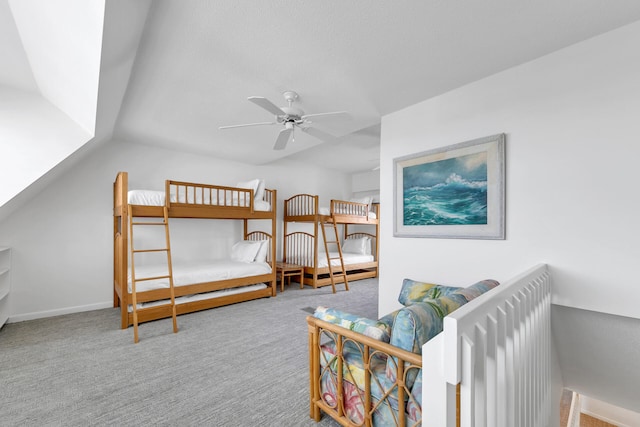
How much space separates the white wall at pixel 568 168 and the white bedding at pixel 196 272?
283 cm

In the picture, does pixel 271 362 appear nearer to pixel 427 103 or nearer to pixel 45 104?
pixel 427 103

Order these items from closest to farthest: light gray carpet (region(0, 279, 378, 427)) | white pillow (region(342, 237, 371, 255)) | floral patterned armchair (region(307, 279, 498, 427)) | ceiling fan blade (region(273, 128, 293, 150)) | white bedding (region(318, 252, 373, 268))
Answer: floral patterned armchair (region(307, 279, 498, 427)), light gray carpet (region(0, 279, 378, 427)), ceiling fan blade (region(273, 128, 293, 150)), white bedding (region(318, 252, 373, 268)), white pillow (region(342, 237, 371, 255))

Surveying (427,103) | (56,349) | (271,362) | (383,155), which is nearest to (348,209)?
(383,155)

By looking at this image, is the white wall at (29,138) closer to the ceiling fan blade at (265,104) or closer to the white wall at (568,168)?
the ceiling fan blade at (265,104)

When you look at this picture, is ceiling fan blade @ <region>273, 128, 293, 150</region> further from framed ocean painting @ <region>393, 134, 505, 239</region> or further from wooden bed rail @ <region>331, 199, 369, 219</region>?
wooden bed rail @ <region>331, 199, 369, 219</region>

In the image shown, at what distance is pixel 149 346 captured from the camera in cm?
260

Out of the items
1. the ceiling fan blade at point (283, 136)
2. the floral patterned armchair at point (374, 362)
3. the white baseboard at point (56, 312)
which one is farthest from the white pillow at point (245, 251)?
the floral patterned armchair at point (374, 362)

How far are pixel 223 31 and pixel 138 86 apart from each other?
48.8 inches

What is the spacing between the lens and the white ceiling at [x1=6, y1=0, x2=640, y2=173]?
1553mm

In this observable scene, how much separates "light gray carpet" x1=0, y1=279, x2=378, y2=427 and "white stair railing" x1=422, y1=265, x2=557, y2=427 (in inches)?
42.0

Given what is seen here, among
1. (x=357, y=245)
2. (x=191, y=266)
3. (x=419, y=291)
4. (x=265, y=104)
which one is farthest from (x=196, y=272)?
(x=357, y=245)

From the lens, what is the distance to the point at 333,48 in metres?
1.88

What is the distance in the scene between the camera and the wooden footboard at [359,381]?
1.17 m

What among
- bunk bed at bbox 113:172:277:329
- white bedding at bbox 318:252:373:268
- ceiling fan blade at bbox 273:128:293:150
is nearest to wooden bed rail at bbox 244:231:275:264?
bunk bed at bbox 113:172:277:329
